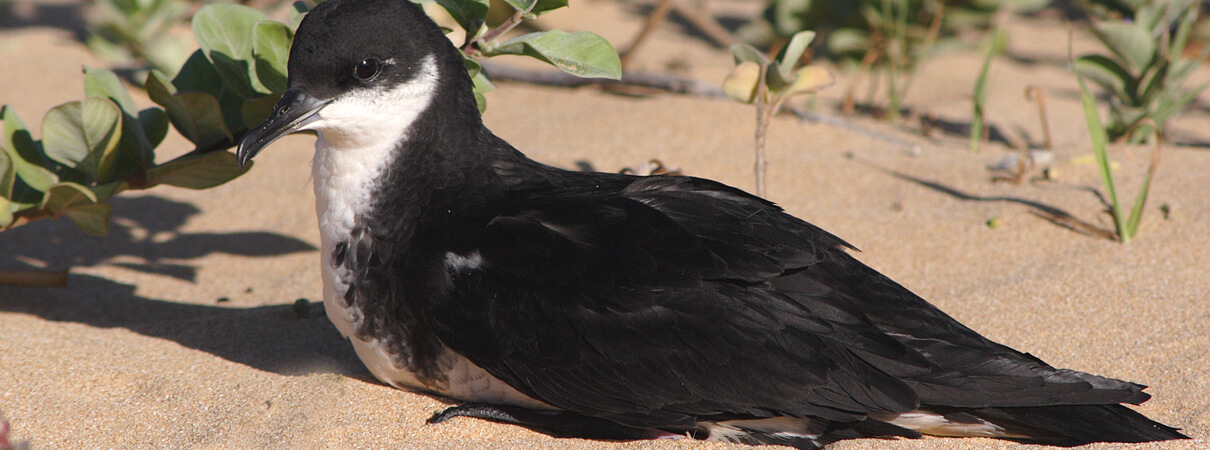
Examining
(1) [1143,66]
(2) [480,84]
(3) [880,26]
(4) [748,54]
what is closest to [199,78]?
(2) [480,84]

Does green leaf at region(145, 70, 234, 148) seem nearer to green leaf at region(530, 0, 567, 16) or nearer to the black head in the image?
the black head

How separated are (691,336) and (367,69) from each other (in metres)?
1.11

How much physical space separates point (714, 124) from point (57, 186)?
10.0 ft

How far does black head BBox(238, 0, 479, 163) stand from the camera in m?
2.68

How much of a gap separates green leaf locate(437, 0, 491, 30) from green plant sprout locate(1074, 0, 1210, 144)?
9.10 ft

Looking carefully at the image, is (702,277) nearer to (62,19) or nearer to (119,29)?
(119,29)

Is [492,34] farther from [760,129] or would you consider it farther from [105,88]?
[105,88]

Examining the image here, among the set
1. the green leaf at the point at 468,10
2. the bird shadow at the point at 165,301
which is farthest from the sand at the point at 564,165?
the green leaf at the point at 468,10

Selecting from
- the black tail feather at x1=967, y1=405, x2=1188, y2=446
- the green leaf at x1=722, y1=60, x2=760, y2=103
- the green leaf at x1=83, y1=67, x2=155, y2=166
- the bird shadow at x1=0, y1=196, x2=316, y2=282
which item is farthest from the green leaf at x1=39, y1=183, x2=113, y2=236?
the black tail feather at x1=967, y1=405, x2=1188, y2=446

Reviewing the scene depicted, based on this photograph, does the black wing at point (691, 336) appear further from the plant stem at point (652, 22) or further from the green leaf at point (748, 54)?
the plant stem at point (652, 22)

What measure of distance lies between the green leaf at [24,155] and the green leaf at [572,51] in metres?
1.52

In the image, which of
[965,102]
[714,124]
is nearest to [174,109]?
[714,124]

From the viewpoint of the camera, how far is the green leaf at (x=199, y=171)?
127 inches

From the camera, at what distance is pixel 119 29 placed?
19.2 feet
